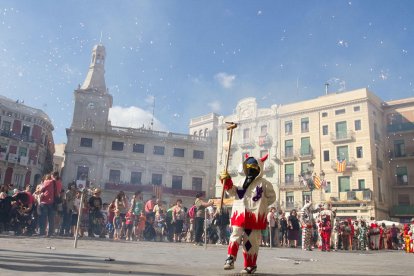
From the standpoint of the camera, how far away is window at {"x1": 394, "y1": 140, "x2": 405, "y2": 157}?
3675cm

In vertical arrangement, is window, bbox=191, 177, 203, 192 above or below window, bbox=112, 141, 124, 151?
below

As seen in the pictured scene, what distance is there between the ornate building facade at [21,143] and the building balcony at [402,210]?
37704 mm

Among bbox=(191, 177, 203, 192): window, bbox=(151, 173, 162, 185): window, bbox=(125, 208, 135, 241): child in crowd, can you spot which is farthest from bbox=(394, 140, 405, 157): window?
bbox=(125, 208, 135, 241): child in crowd

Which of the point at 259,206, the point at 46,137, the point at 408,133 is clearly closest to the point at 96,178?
the point at 46,137

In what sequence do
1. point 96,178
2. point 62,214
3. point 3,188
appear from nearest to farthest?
point 3,188
point 62,214
point 96,178

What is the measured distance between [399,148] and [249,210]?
36722 millimetres

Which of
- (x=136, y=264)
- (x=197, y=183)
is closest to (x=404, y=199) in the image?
(x=197, y=183)

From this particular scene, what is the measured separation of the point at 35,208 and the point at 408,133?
35286 mm

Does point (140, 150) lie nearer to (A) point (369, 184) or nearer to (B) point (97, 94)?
(B) point (97, 94)

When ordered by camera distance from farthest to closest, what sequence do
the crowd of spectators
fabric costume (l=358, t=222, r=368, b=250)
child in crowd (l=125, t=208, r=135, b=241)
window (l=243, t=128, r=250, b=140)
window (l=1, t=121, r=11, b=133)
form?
window (l=243, t=128, r=250, b=140)
window (l=1, t=121, r=11, b=133)
fabric costume (l=358, t=222, r=368, b=250)
child in crowd (l=125, t=208, r=135, b=241)
the crowd of spectators

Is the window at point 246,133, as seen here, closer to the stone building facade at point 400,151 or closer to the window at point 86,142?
the stone building facade at point 400,151

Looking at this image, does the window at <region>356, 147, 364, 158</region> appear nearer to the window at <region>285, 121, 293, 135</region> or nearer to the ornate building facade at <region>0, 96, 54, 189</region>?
the window at <region>285, 121, 293, 135</region>

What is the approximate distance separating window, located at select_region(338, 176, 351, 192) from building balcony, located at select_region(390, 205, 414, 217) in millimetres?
4797

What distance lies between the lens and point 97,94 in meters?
42.6
